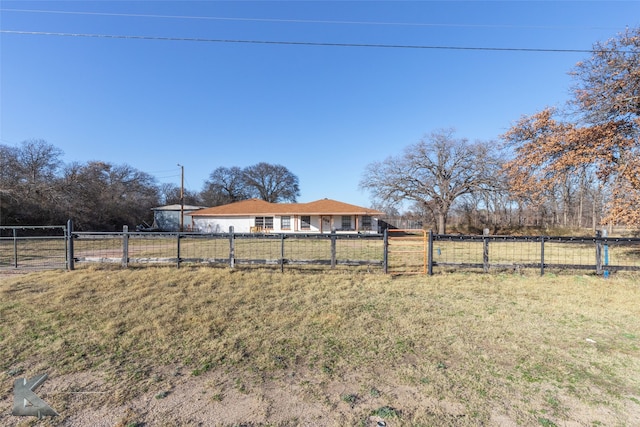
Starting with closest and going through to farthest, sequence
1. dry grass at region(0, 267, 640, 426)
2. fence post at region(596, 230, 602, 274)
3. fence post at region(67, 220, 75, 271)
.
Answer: dry grass at region(0, 267, 640, 426), fence post at region(596, 230, 602, 274), fence post at region(67, 220, 75, 271)

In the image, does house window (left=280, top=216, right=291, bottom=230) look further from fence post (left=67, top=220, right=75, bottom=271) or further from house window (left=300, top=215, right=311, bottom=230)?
fence post (left=67, top=220, right=75, bottom=271)

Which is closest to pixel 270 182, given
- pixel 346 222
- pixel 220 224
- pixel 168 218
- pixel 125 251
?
pixel 168 218

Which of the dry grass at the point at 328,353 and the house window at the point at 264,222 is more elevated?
the house window at the point at 264,222

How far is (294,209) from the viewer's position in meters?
31.8

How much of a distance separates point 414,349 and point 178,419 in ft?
8.49

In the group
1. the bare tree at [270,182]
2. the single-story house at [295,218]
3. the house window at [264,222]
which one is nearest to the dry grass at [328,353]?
the single-story house at [295,218]

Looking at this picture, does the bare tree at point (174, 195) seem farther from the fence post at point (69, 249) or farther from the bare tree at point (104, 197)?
the fence post at point (69, 249)

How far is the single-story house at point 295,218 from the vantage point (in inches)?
1193

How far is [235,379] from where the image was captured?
3.00 m

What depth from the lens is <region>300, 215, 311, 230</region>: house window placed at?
31391mm

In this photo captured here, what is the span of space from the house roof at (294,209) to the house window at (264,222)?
0.66 metres

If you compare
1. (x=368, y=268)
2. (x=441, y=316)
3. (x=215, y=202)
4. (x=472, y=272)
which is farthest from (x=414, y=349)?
(x=215, y=202)

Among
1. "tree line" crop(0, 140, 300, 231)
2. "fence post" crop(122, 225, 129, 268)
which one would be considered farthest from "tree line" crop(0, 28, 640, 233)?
"fence post" crop(122, 225, 129, 268)

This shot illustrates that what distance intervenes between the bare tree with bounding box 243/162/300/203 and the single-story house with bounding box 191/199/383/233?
1074 inches
